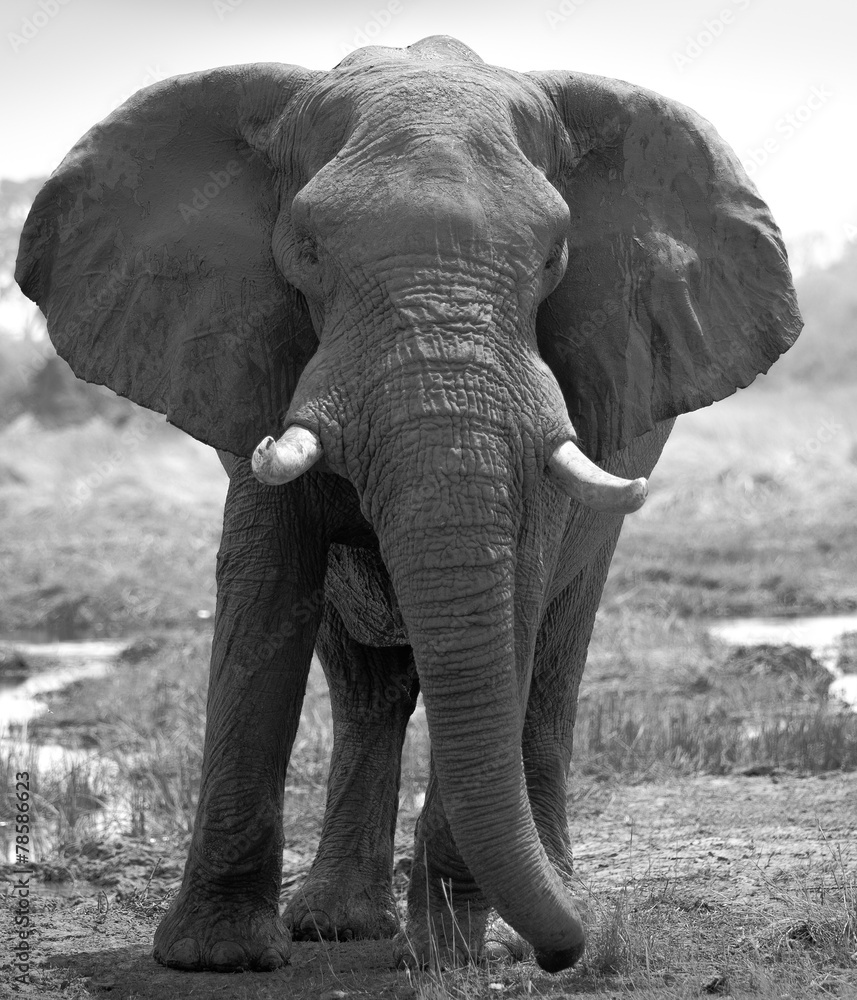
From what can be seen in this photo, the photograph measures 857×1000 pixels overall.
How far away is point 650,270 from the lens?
479 cm

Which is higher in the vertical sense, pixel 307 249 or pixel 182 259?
pixel 307 249

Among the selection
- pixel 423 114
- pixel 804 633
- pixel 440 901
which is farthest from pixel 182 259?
pixel 804 633

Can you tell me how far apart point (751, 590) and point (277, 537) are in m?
12.4

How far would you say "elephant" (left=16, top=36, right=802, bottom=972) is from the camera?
13.3 ft

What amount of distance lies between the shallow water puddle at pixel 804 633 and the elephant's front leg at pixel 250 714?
684 cm

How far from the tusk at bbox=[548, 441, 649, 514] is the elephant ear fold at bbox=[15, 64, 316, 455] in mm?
950

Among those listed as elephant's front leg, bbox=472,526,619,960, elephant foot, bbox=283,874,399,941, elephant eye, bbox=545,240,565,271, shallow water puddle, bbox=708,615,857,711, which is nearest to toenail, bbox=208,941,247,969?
elephant foot, bbox=283,874,399,941

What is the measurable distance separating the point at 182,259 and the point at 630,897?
2703 millimetres

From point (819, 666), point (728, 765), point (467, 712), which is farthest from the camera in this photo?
point (819, 666)

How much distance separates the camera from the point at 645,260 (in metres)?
4.78

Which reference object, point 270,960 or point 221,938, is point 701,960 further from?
point 221,938

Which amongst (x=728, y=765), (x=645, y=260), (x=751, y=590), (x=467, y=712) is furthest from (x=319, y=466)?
(x=751, y=590)

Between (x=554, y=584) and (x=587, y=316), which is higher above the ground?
(x=587, y=316)

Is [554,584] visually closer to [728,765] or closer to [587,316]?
[587,316]
